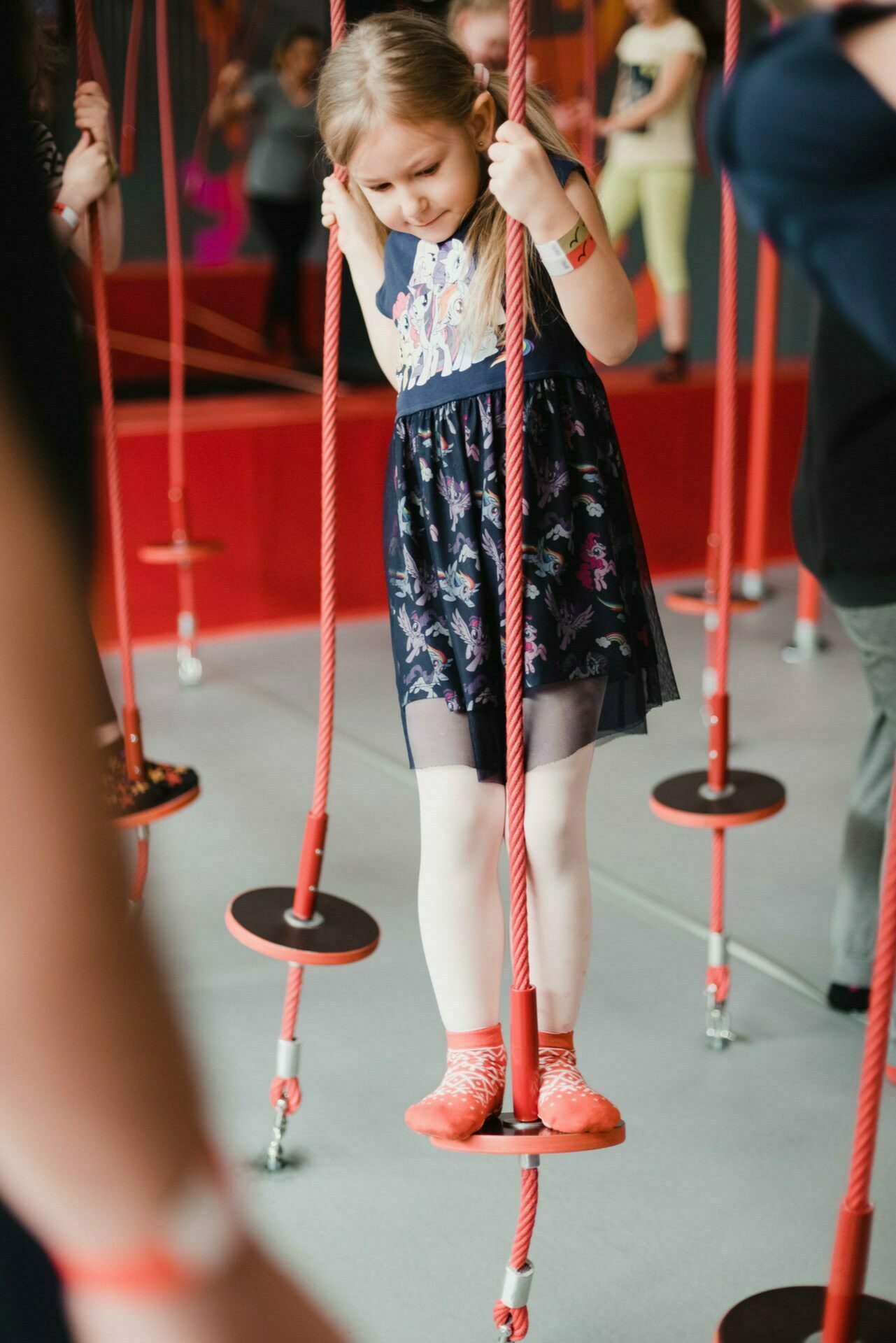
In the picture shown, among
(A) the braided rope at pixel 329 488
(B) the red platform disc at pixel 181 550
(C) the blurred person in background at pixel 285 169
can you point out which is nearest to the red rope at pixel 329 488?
(A) the braided rope at pixel 329 488

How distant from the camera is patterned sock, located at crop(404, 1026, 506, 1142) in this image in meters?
1.45

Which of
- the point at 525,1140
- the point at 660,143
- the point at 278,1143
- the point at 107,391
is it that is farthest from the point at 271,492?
the point at 525,1140

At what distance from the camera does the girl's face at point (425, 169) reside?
4.81ft

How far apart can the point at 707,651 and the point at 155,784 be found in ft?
8.35

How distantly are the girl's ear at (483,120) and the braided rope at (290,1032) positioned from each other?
97cm

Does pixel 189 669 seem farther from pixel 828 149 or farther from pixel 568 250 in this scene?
pixel 828 149

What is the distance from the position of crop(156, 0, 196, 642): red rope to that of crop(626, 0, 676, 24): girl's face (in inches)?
62.8

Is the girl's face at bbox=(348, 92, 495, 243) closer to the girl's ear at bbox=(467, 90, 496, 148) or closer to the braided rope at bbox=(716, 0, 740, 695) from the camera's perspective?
the girl's ear at bbox=(467, 90, 496, 148)

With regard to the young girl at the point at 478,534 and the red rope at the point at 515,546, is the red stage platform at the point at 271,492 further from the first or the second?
the red rope at the point at 515,546

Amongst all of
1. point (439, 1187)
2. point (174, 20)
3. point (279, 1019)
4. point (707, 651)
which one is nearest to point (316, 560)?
point (707, 651)

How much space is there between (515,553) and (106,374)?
953 mm

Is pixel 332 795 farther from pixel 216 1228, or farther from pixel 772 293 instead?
pixel 216 1228

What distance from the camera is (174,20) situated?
7945 mm

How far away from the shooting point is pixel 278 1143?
1.93 metres
